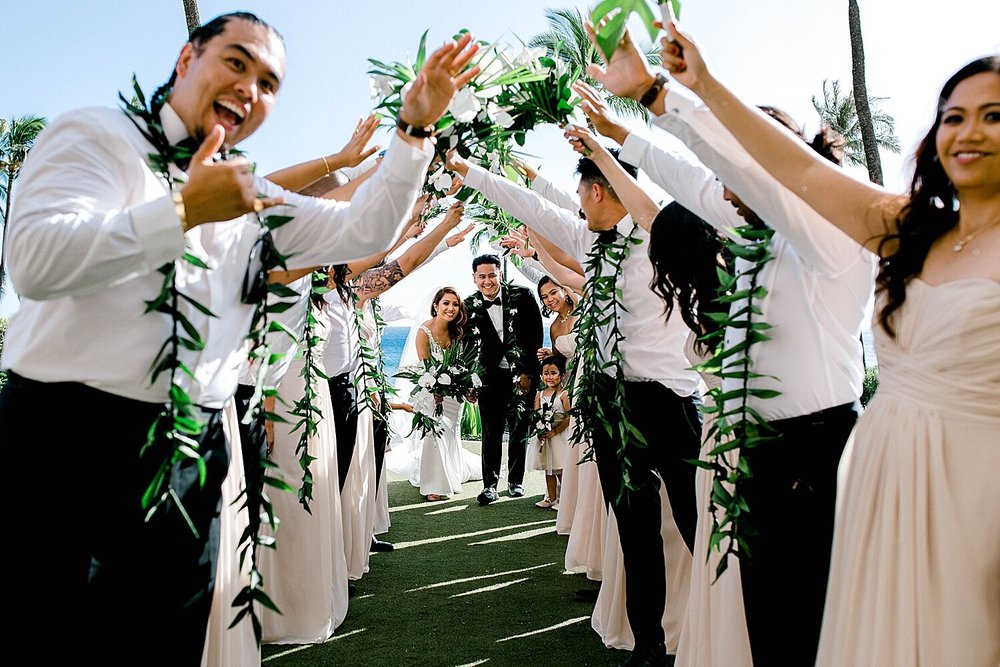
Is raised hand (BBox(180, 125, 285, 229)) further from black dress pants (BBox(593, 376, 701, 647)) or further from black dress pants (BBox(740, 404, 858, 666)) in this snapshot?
black dress pants (BBox(593, 376, 701, 647))

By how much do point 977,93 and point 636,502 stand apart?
7.54 feet

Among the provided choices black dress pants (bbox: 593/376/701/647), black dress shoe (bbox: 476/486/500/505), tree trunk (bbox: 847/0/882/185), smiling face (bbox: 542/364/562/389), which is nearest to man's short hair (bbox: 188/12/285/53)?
black dress pants (bbox: 593/376/701/647)

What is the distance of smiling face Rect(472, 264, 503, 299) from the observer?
8.20 meters

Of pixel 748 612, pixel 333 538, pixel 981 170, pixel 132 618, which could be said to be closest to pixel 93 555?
pixel 132 618

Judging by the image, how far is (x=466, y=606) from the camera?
4586 millimetres

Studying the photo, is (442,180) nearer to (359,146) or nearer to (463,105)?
(359,146)

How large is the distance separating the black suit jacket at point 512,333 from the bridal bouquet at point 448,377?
0.12m

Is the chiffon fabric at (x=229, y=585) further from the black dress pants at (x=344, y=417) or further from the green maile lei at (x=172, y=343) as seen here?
the black dress pants at (x=344, y=417)

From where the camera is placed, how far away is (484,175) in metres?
3.93

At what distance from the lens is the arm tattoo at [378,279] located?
218 inches

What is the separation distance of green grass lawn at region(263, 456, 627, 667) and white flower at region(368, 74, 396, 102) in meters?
2.67

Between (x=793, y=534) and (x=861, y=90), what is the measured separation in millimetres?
14184

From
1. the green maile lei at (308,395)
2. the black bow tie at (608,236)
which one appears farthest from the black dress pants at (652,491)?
the green maile lei at (308,395)

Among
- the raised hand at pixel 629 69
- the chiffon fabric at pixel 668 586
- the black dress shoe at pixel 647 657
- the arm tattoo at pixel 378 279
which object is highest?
the arm tattoo at pixel 378 279
